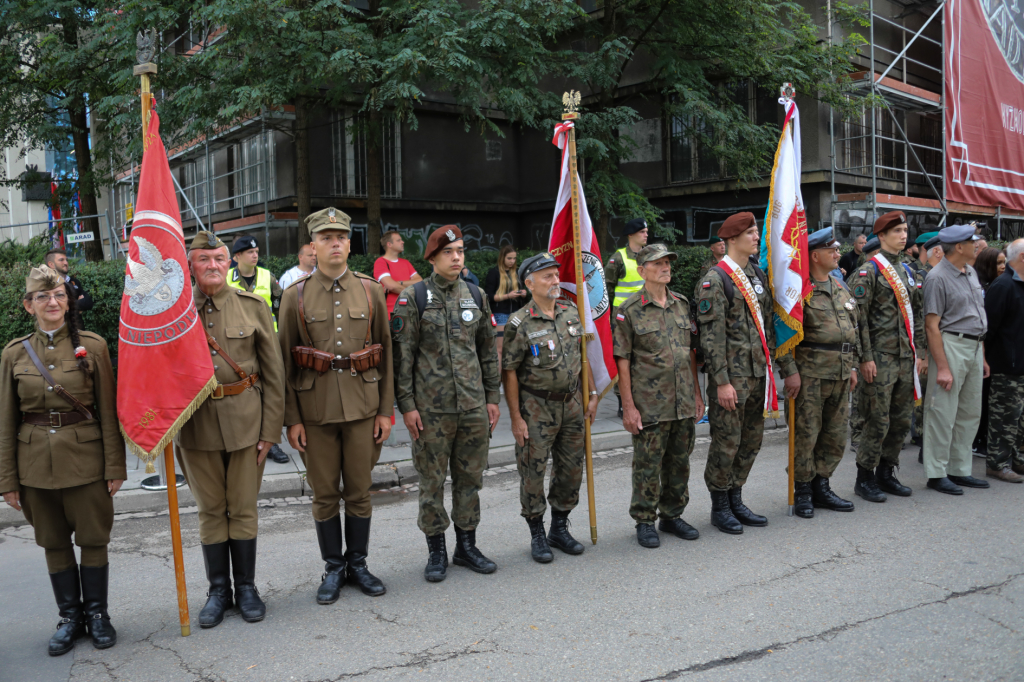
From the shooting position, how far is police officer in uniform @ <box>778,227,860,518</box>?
19.9 feet

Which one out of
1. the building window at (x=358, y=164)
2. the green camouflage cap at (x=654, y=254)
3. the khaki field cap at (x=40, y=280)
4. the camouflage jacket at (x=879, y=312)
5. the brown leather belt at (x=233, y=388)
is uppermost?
the building window at (x=358, y=164)

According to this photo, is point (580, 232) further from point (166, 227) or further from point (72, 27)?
point (72, 27)

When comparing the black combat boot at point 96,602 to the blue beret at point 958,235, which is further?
the blue beret at point 958,235

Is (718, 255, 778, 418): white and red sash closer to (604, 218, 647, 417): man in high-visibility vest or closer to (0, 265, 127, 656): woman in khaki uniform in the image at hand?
(604, 218, 647, 417): man in high-visibility vest

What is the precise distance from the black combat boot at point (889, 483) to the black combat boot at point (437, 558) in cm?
389

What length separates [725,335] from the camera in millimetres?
5680

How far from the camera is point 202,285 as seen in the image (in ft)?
14.8

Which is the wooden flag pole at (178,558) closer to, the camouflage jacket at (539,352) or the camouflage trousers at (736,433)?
the camouflage jacket at (539,352)

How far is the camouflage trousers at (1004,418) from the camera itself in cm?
697

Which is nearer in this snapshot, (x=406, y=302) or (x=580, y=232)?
(x=406, y=302)

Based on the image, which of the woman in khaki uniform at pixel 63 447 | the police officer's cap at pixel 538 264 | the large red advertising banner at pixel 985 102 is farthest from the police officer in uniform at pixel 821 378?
the large red advertising banner at pixel 985 102

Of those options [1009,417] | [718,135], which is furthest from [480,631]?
[718,135]

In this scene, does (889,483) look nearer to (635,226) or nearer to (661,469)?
(661,469)

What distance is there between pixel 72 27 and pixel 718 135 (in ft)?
36.2
